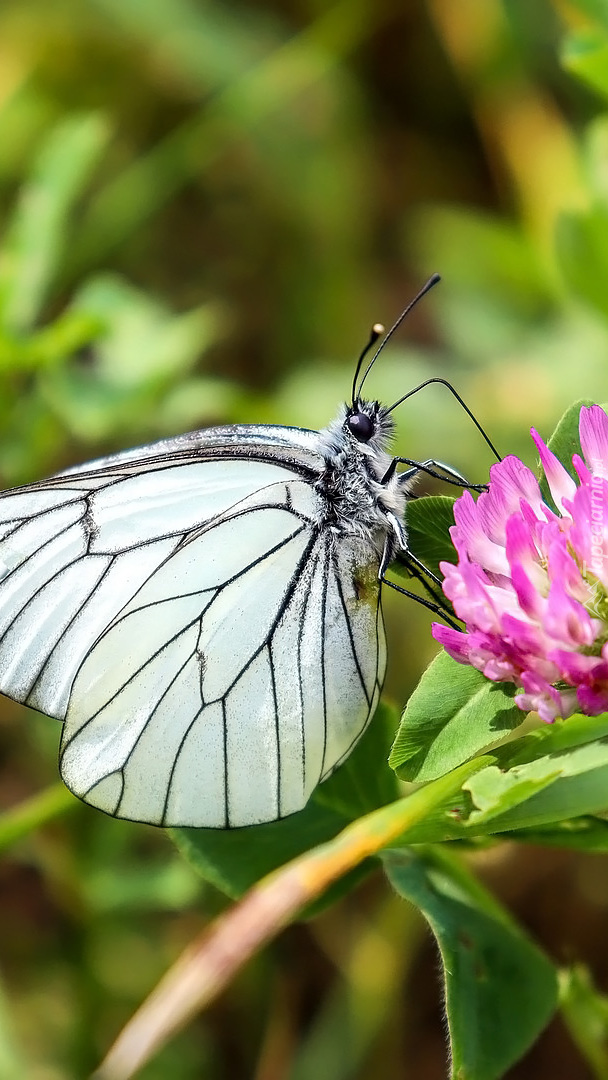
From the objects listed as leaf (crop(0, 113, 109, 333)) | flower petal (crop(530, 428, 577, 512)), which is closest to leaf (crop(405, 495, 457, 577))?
flower petal (crop(530, 428, 577, 512))

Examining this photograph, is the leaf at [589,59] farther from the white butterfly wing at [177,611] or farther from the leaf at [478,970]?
the leaf at [478,970]

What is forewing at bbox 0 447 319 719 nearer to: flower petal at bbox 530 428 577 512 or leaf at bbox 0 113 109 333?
flower petal at bbox 530 428 577 512

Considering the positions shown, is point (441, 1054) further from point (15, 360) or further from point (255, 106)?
point (255, 106)

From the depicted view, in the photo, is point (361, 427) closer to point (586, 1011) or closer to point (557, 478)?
point (557, 478)

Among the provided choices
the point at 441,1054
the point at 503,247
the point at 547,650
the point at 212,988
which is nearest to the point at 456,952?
the point at 212,988

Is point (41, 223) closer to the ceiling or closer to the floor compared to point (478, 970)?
closer to the ceiling

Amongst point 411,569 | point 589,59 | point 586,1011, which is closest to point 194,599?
point 411,569

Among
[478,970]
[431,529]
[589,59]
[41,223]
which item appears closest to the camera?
[478,970]
